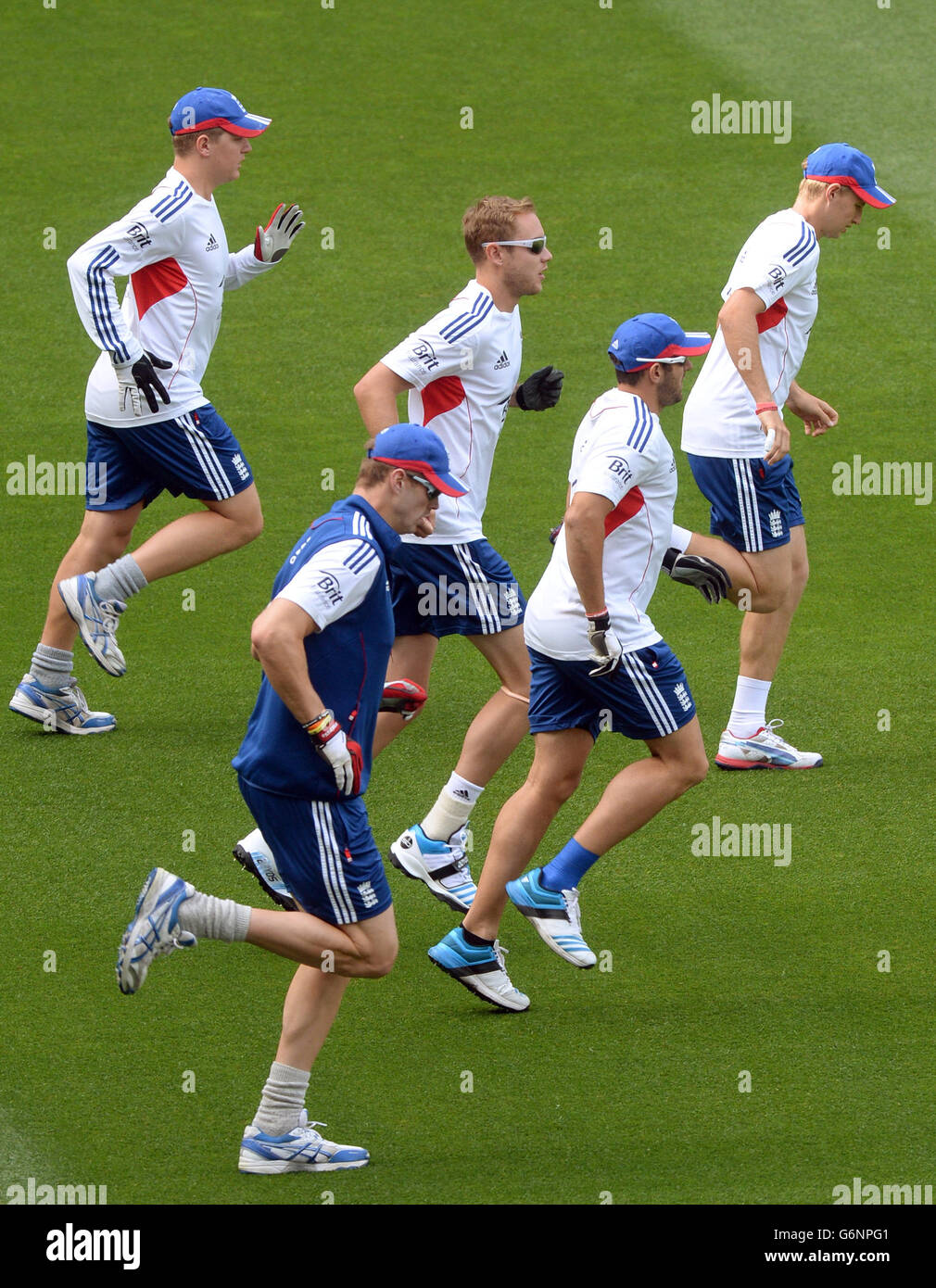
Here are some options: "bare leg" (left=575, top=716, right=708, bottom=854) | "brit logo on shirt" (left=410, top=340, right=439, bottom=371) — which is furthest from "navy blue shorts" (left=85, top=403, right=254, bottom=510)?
"bare leg" (left=575, top=716, right=708, bottom=854)

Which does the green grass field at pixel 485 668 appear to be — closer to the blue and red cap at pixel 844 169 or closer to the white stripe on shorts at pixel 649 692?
the white stripe on shorts at pixel 649 692

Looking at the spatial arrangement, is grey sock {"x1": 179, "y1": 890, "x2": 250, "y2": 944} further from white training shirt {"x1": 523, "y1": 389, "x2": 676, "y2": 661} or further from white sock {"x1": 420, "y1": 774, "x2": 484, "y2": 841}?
white sock {"x1": 420, "y1": 774, "x2": 484, "y2": 841}

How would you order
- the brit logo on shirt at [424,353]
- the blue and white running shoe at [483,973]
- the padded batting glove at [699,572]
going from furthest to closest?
1. the padded batting glove at [699,572]
2. the brit logo on shirt at [424,353]
3. the blue and white running shoe at [483,973]

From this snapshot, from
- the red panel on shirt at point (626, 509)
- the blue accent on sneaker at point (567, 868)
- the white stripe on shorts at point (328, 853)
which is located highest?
the red panel on shirt at point (626, 509)

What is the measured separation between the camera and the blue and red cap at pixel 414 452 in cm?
559

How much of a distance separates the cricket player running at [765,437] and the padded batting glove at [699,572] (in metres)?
0.98

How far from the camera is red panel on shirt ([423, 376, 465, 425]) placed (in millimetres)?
7469

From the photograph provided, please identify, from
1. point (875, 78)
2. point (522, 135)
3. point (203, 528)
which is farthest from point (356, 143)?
point (203, 528)

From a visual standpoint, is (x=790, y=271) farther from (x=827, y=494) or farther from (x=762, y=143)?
(x=762, y=143)

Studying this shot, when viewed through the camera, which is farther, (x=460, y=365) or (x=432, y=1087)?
(x=460, y=365)

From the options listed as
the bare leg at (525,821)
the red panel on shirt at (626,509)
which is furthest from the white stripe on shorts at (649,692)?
the red panel on shirt at (626,509)

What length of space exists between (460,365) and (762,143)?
29.9 feet

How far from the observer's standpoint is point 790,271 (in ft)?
26.8

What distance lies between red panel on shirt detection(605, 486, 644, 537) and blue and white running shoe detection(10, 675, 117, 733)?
3.11 meters
